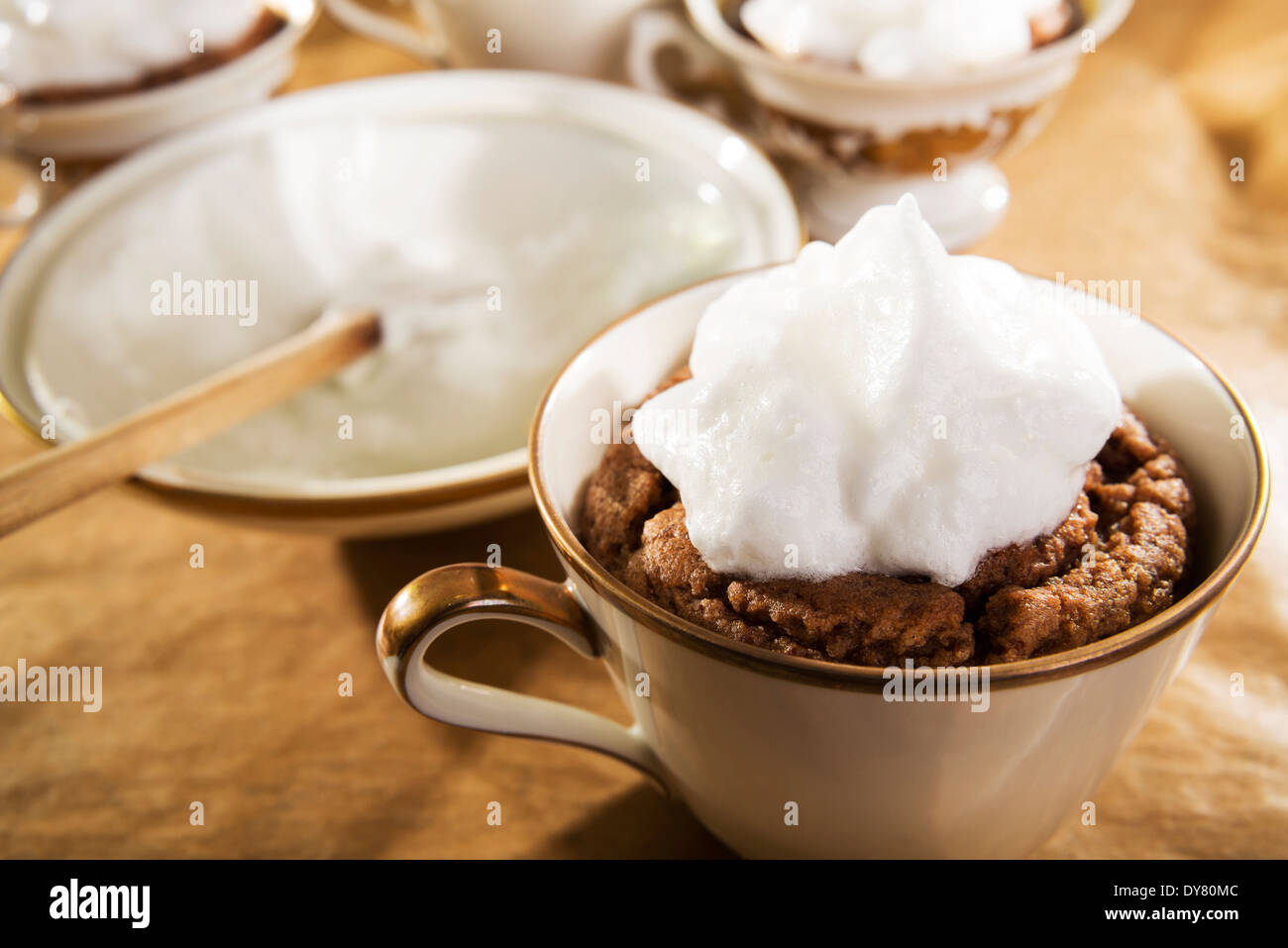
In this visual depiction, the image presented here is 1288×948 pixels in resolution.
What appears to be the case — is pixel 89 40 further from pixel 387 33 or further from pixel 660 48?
pixel 660 48

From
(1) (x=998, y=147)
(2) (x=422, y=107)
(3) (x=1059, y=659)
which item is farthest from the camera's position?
(2) (x=422, y=107)

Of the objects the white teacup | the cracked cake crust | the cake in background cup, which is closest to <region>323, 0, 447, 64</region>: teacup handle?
the cake in background cup

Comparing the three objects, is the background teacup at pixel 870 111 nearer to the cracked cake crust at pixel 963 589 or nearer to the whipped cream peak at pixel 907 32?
the whipped cream peak at pixel 907 32

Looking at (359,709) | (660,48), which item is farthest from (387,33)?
(359,709)

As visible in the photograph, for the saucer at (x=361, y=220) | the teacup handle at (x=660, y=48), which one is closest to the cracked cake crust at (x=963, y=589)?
the saucer at (x=361, y=220)

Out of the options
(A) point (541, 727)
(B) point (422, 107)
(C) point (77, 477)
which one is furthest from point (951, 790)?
(B) point (422, 107)
